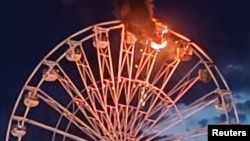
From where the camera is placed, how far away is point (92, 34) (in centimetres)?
1185

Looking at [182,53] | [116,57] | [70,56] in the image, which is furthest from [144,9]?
[116,57]

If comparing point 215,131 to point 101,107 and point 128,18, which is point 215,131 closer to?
point 128,18

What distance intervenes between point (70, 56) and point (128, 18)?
3.14 m

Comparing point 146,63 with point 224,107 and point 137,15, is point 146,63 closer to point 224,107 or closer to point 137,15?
point 224,107

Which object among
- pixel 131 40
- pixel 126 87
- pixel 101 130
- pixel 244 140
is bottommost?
pixel 244 140

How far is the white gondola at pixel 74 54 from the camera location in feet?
38.3

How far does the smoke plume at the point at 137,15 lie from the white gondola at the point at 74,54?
86.3 inches

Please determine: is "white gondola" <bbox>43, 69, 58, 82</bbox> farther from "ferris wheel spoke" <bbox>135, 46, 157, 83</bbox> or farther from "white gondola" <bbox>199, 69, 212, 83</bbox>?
"white gondola" <bbox>199, 69, 212, 83</bbox>

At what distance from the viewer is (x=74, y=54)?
38.4 ft

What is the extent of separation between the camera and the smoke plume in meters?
8.45

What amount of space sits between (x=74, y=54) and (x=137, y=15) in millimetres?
3146

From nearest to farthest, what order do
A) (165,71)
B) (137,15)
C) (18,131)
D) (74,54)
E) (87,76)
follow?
(137,15) → (18,131) → (74,54) → (165,71) → (87,76)

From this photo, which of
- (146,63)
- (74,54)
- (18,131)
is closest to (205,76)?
(146,63)

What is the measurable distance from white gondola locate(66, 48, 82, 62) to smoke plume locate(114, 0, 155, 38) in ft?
7.19
